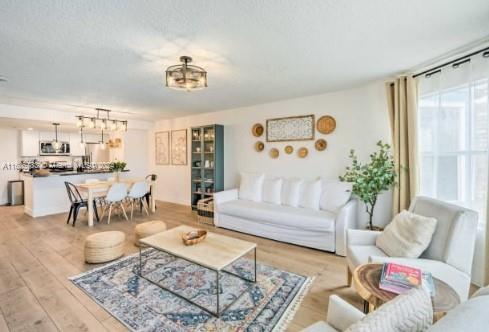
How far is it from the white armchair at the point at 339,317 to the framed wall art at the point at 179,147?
17.7 ft

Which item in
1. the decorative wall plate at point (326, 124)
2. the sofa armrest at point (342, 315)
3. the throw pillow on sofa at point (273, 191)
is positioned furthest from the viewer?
the throw pillow on sofa at point (273, 191)

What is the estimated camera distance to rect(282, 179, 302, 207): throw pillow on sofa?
13.1ft

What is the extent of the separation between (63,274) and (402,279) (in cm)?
331

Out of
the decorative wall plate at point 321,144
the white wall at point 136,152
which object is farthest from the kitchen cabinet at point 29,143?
the decorative wall plate at point 321,144

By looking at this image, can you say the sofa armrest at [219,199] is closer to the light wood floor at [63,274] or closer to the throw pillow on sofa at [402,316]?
the light wood floor at [63,274]

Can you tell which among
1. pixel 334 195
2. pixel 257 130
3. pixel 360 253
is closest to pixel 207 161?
pixel 257 130

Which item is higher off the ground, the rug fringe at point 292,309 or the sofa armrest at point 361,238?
the sofa armrest at point 361,238

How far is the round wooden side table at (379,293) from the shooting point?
4.16 ft

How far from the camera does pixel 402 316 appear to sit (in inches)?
32.3

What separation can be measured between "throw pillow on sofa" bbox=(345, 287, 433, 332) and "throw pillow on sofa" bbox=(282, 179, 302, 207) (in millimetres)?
3076

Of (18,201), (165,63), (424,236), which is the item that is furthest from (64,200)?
(424,236)

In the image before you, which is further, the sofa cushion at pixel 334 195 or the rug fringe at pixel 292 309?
the sofa cushion at pixel 334 195

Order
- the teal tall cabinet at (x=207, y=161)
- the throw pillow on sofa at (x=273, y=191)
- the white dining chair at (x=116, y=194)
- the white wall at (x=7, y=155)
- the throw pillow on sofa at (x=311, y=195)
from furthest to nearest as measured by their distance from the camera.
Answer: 1. the white wall at (x=7, y=155)
2. the teal tall cabinet at (x=207, y=161)
3. the white dining chair at (x=116, y=194)
4. the throw pillow on sofa at (x=273, y=191)
5. the throw pillow on sofa at (x=311, y=195)

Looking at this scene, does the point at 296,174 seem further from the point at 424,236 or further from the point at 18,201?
the point at 18,201
